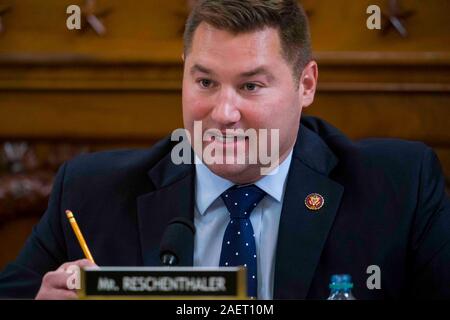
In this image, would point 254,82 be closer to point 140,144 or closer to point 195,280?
point 195,280

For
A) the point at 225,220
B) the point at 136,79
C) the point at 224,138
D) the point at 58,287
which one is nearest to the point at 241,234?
the point at 225,220

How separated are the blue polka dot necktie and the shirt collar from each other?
0.09ft

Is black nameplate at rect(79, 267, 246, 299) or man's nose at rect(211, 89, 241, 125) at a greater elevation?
man's nose at rect(211, 89, 241, 125)

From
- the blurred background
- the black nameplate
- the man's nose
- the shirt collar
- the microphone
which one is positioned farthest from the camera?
the blurred background

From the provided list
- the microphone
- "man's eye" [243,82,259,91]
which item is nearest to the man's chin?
"man's eye" [243,82,259,91]

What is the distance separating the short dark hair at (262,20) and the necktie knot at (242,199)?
0.26m

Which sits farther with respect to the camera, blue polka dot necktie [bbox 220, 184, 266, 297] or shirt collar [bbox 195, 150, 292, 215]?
shirt collar [bbox 195, 150, 292, 215]

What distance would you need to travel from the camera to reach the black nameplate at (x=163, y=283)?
4.89 feet

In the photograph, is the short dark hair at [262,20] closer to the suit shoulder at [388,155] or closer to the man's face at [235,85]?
the man's face at [235,85]

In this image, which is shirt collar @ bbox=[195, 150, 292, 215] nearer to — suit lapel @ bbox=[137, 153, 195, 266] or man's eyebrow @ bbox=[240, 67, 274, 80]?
suit lapel @ bbox=[137, 153, 195, 266]

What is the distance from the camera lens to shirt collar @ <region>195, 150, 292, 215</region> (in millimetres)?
2061

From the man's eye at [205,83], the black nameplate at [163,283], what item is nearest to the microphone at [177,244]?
the black nameplate at [163,283]

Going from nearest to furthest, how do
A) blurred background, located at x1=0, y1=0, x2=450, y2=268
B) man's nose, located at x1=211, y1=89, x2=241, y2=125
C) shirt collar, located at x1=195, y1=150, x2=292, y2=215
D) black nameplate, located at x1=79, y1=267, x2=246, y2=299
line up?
black nameplate, located at x1=79, y1=267, x2=246, y2=299, man's nose, located at x1=211, y1=89, x2=241, y2=125, shirt collar, located at x1=195, y1=150, x2=292, y2=215, blurred background, located at x1=0, y1=0, x2=450, y2=268
